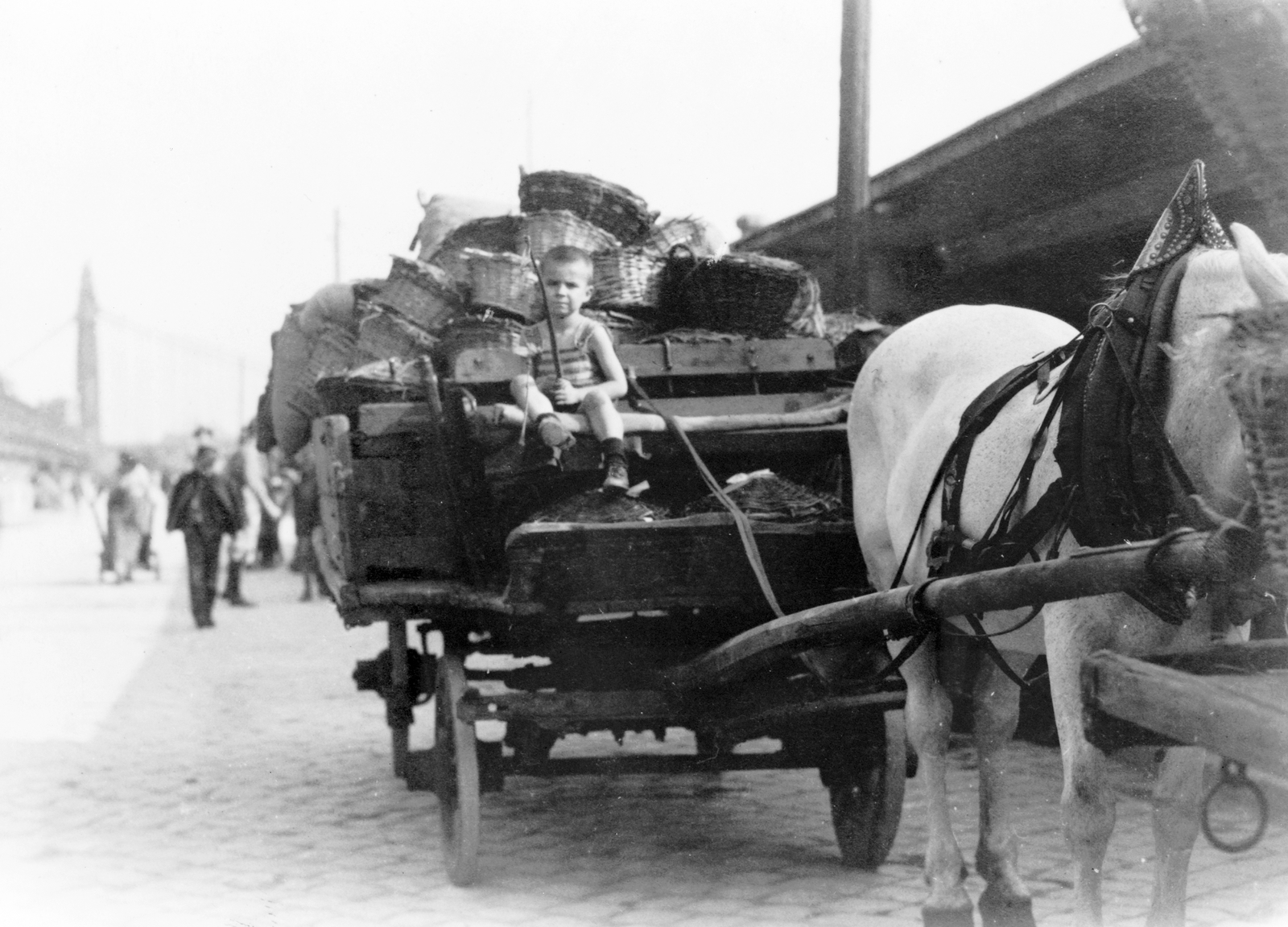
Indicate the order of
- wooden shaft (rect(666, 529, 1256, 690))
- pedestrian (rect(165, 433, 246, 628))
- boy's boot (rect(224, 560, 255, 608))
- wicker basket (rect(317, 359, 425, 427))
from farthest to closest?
boy's boot (rect(224, 560, 255, 608)) → pedestrian (rect(165, 433, 246, 628)) → wicker basket (rect(317, 359, 425, 427)) → wooden shaft (rect(666, 529, 1256, 690))

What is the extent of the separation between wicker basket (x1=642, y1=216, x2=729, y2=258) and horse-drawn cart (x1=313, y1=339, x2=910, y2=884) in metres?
0.70

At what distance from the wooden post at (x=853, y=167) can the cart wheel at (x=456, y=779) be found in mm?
3173

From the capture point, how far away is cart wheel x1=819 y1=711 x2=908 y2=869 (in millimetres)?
4918

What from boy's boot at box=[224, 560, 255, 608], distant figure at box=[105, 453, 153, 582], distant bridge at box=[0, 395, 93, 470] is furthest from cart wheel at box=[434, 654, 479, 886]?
distant figure at box=[105, 453, 153, 582]

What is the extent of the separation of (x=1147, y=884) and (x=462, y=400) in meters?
2.73

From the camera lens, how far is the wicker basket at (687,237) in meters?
5.85

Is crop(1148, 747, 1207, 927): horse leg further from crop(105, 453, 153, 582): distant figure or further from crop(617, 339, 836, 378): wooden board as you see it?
crop(105, 453, 153, 582): distant figure

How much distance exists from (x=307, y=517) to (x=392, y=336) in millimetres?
9100

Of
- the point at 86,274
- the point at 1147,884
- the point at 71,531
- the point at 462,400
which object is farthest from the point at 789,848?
the point at 71,531

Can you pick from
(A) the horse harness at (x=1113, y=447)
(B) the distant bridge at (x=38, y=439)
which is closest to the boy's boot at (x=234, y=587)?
(B) the distant bridge at (x=38, y=439)

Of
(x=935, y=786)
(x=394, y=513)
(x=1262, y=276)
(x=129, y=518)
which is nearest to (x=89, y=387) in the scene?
(x=129, y=518)

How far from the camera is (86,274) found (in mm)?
8008

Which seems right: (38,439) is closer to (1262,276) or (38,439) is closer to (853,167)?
(853,167)

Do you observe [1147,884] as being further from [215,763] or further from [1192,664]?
[215,763]
